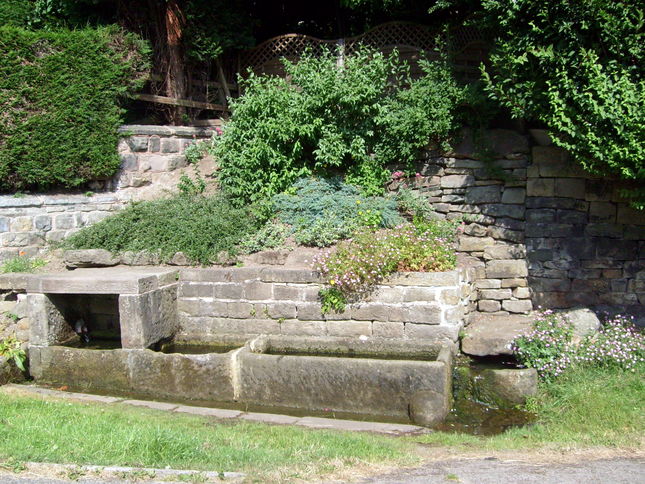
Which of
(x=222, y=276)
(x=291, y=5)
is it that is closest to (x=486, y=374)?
(x=222, y=276)

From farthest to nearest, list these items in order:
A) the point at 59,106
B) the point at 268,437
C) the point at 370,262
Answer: the point at 59,106, the point at 370,262, the point at 268,437

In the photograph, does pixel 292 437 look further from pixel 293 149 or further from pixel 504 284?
pixel 293 149

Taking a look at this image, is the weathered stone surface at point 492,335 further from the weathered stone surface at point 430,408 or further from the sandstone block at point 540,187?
the sandstone block at point 540,187

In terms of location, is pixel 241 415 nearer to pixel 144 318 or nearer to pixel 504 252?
pixel 144 318

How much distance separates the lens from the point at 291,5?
1176 cm

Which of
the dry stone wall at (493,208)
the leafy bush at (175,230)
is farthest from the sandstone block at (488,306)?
the leafy bush at (175,230)

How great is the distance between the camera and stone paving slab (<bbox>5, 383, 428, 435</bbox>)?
507 centimetres

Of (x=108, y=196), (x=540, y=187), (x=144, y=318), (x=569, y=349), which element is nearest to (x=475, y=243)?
(x=540, y=187)

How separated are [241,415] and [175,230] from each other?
3.11 m

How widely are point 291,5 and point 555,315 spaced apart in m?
8.37

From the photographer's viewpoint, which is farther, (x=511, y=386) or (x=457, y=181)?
(x=457, y=181)

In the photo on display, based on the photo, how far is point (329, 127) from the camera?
27.5 feet

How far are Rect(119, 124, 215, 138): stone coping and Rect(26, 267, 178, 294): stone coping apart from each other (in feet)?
9.67

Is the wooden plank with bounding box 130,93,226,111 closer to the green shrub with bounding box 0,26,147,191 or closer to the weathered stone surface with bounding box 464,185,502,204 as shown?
the green shrub with bounding box 0,26,147,191
